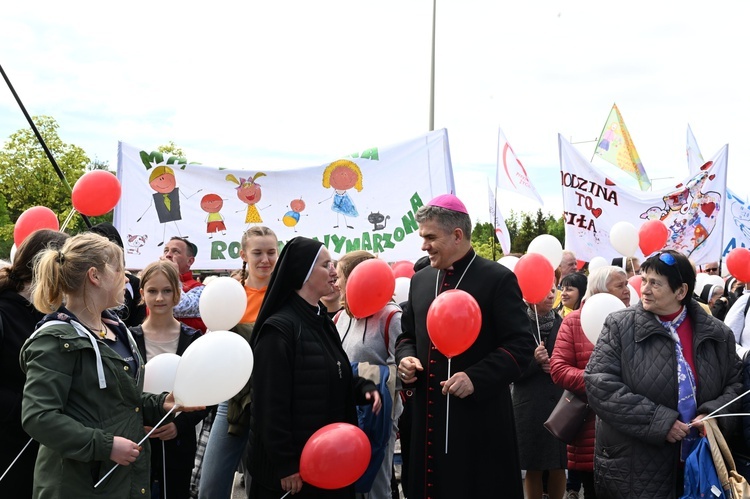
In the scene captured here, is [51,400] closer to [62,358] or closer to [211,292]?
[62,358]

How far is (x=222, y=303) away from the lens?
465 centimetres

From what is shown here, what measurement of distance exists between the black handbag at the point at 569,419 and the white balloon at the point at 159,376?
286 centimetres

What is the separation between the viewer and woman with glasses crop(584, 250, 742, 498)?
3.88 metres

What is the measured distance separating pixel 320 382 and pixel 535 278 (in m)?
2.68

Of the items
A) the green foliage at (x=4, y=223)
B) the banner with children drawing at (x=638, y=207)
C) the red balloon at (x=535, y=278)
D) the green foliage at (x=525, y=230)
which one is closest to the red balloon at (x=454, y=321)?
the red balloon at (x=535, y=278)

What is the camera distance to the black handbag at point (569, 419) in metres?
5.05

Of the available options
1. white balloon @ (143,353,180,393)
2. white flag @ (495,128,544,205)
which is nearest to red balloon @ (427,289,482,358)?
white balloon @ (143,353,180,393)

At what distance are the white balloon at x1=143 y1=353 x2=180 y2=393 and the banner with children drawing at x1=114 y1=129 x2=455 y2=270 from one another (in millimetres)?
4654

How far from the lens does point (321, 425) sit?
11.8 ft

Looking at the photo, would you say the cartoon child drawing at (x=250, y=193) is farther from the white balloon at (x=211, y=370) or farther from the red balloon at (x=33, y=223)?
the white balloon at (x=211, y=370)

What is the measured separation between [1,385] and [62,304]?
83 centimetres

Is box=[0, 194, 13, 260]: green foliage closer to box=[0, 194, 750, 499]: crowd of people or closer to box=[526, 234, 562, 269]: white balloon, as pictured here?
box=[526, 234, 562, 269]: white balloon

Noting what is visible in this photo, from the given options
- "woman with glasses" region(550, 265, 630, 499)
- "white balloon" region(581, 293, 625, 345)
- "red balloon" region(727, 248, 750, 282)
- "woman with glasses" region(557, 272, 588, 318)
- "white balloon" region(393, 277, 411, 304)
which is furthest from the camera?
"red balloon" region(727, 248, 750, 282)

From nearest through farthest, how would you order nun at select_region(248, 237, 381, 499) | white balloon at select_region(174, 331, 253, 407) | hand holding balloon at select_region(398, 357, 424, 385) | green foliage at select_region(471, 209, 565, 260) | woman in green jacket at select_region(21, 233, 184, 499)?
woman in green jacket at select_region(21, 233, 184, 499) → white balloon at select_region(174, 331, 253, 407) → nun at select_region(248, 237, 381, 499) → hand holding balloon at select_region(398, 357, 424, 385) → green foliage at select_region(471, 209, 565, 260)
